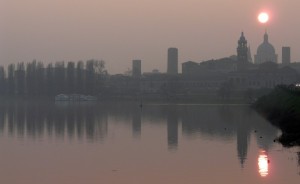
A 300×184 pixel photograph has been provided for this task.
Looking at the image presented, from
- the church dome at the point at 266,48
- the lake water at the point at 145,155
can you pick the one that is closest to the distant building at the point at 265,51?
the church dome at the point at 266,48

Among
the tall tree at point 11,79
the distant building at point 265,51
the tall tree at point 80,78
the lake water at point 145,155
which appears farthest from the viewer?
the distant building at point 265,51

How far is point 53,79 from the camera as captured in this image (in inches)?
2948

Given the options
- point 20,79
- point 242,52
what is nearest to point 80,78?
point 20,79

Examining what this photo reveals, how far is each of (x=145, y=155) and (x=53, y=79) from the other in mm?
58678

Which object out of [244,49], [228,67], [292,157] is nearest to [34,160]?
[292,157]

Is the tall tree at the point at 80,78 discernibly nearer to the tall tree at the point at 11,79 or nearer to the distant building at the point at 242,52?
the tall tree at the point at 11,79

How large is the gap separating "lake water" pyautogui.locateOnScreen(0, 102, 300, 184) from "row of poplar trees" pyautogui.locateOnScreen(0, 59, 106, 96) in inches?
1822

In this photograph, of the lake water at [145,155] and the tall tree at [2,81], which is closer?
the lake water at [145,155]

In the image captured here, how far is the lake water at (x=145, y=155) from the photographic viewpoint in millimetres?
13734

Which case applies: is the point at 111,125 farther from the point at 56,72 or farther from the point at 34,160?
the point at 56,72

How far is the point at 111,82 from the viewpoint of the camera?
100250 millimetres

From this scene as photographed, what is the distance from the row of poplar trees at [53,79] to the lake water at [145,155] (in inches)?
1822

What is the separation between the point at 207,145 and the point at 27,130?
Answer: 871 cm

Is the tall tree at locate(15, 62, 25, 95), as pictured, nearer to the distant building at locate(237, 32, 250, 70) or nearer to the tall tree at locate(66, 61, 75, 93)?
the tall tree at locate(66, 61, 75, 93)
